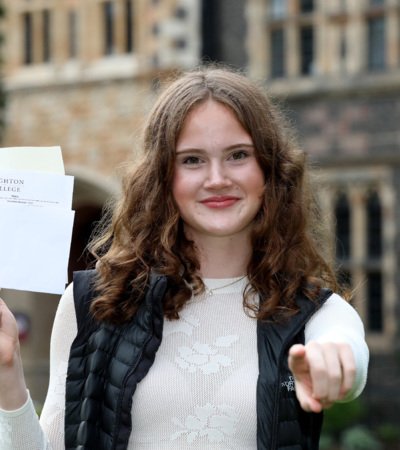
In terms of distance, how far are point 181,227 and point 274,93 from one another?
26.7ft

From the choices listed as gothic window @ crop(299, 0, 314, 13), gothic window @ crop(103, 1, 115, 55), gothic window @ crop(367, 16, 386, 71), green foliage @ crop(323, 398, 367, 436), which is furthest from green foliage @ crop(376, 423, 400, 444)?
gothic window @ crop(103, 1, 115, 55)

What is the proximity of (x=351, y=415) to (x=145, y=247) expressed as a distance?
7791 millimetres

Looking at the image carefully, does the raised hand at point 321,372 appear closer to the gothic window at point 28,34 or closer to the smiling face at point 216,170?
the smiling face at point 216,170

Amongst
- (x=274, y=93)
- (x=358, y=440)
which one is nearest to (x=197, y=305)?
(x=358, y=440)

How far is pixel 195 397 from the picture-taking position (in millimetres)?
2213

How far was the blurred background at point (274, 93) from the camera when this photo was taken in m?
10.5

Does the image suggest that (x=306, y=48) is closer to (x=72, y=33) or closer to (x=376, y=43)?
(x=376, y=43)

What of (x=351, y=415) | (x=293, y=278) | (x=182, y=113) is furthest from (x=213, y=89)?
(x=351, y=415)

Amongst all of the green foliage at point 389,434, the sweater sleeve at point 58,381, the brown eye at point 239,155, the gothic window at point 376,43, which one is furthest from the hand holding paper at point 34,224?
the gothic window at point 376,43

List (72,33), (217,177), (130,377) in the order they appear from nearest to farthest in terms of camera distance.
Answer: (130,377) < (217,177) < (72,33)

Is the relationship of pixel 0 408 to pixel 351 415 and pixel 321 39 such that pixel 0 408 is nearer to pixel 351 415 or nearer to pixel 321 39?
pixel 351 415

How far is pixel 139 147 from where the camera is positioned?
2.54 meters

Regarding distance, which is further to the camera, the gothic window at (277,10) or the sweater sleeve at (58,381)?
the gothic window at (277,10)

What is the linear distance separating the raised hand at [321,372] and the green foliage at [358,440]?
313 inches
